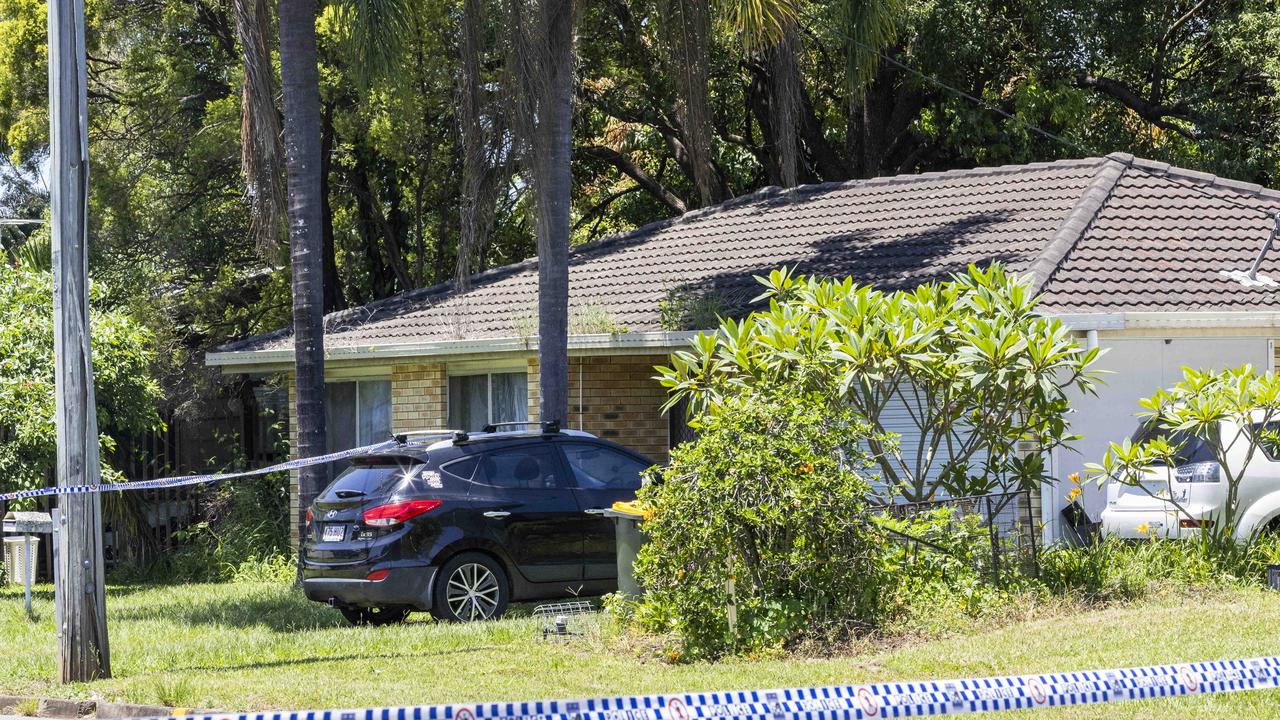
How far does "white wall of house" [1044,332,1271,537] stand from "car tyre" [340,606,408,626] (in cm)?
580

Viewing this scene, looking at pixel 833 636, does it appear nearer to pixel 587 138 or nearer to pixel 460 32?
pixel 460 32

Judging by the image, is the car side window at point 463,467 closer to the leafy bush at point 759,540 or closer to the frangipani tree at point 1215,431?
the leafy bush at point 759,540

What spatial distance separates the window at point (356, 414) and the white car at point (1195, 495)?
9.72 metres

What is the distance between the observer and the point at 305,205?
15.5 meters

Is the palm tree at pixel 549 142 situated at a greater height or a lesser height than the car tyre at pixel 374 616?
greater

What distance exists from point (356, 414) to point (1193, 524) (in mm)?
11031

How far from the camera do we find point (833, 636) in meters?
9.59

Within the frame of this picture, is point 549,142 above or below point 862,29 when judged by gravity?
below

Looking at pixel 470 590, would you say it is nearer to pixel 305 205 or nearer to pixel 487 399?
pixel 305 205

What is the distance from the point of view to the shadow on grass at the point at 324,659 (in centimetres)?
1001

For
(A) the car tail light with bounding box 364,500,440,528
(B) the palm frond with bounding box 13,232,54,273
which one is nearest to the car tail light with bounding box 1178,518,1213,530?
(A) the car tail light with bounding box 364,500,440,528

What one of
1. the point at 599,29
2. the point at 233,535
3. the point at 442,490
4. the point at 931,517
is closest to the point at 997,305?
the point at 931,517

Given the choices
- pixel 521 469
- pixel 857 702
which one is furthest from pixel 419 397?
pixel 857 702

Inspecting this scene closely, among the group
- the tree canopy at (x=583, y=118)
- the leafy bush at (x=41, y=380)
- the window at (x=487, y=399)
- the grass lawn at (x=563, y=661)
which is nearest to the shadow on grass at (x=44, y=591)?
the leafy bush at (x=41, y=380)
